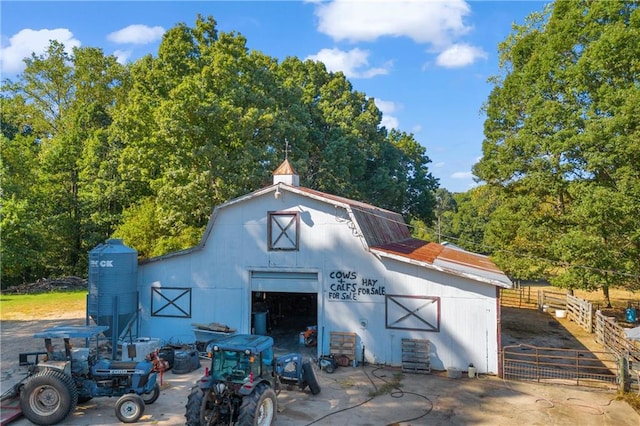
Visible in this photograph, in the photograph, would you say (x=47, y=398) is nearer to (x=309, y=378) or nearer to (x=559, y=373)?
(x=309, y=378)

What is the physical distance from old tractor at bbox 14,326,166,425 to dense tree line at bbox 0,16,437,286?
1828 centimetres

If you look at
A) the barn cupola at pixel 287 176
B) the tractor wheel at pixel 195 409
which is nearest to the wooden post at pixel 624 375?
the tractor wheel at pixel 195 409

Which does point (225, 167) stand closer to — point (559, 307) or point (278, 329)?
point (278, 329)

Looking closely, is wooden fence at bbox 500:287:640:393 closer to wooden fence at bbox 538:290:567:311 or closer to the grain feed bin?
wooden fence at bbox 538:290:567:311

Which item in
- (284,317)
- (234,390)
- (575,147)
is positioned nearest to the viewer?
(234,390)

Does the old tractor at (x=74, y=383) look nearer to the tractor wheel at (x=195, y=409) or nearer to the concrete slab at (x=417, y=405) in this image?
the concrete slab at (x=417, y=405)

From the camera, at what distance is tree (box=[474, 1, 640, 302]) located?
69.7ft

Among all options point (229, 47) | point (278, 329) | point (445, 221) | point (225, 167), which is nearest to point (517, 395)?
point (278, 329)

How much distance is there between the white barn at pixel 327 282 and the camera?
15.1 metres

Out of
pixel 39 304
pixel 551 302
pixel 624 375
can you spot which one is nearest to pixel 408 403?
pixel 624 375

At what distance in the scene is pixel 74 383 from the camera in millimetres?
10531

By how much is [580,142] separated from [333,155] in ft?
67.7

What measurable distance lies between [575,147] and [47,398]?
24779 millimetres

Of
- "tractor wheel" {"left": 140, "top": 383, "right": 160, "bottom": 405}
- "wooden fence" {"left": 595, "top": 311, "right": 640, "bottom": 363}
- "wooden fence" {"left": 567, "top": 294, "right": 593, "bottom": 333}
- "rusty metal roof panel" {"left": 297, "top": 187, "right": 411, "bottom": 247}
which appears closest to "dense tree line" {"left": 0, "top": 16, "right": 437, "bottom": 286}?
"rusty metal roof panel" {"left": 297, "top": 187, "right": 411, "bottom": 247}
